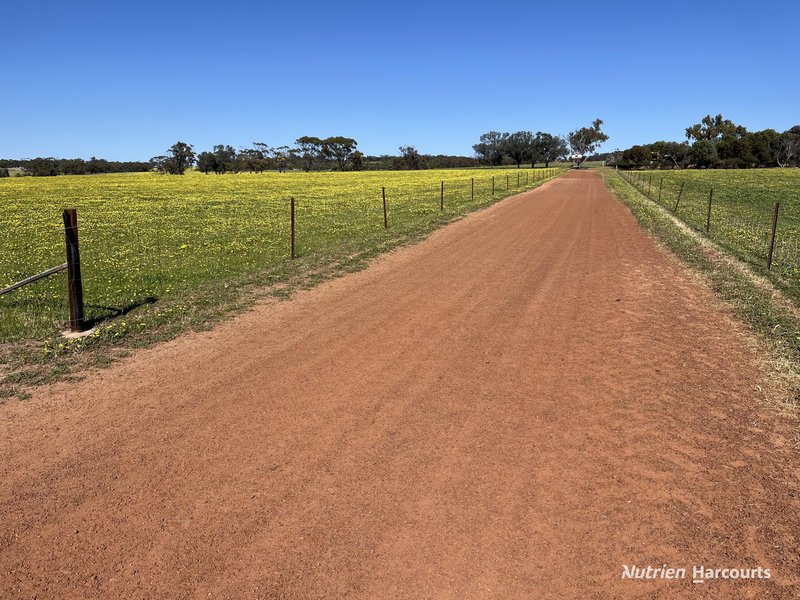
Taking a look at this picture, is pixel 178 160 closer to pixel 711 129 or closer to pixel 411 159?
pixel 411 159

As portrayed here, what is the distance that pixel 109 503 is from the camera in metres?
3.87

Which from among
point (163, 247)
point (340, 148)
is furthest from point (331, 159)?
point (163, 247)

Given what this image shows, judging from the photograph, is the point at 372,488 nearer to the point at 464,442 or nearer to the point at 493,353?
the point at 464,442

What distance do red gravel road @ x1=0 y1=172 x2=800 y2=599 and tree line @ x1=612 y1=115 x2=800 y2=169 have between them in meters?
139

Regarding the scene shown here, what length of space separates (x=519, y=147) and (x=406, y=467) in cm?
18063

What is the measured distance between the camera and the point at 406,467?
169 inches

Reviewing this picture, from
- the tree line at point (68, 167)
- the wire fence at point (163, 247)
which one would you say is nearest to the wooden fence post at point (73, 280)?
the wire fence at point (163, 247)

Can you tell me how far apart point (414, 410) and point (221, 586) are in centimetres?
250

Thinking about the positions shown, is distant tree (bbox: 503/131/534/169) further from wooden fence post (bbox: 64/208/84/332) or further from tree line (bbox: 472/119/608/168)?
wooden fence post (bbox: 64/208/84/332)

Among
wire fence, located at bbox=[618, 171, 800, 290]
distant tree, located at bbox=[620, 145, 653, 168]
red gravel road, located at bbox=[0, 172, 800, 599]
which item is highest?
distant tree, located at bbox=[620, 145, 653, 168]

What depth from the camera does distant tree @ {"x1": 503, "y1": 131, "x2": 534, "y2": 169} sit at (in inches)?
6796

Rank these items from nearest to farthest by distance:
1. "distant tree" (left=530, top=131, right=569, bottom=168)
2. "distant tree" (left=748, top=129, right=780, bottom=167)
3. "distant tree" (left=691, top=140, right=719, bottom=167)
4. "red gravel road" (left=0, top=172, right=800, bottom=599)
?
"red gravel road" (left=0, top=172, right=800, bottom=599), "distant tree" (left=748, top=129, right=780, bottom=167), "distant tree" (left=691, top=140, right=719, bottom=167), "distant tree" (left=530, top=131, right=569, bottom=168)

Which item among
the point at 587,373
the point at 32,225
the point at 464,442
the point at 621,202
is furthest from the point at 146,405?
the point at 621,202

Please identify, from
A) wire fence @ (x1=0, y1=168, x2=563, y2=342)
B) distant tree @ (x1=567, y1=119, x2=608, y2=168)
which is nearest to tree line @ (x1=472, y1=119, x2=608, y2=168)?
distant tree @ (x1=567, y1=119, x2=608, y2=168)
